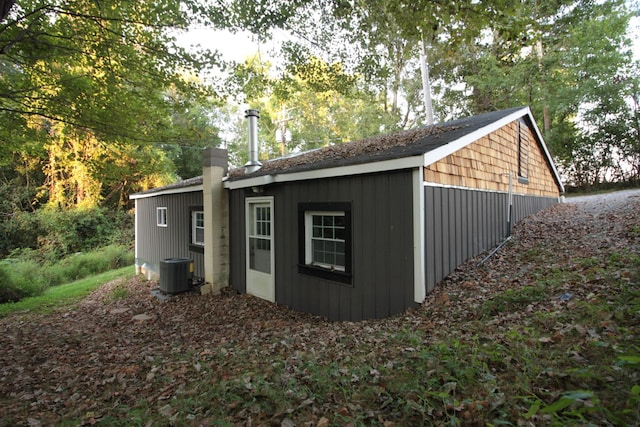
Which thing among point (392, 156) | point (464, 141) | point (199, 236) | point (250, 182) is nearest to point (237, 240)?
point (250, 182)

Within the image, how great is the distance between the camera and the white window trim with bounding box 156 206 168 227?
38.2 ft

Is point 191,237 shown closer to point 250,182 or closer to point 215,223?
point 215,223

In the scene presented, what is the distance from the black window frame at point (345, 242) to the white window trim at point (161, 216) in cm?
738

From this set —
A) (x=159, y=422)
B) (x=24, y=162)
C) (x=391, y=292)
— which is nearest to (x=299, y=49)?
(x=391, y=292)

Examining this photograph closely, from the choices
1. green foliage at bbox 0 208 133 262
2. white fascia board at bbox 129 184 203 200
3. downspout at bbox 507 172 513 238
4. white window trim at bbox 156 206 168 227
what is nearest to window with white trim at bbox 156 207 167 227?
white window trim at bbox 156 206 168 227

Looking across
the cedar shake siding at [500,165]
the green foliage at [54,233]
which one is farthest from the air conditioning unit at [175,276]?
the green foliage at [54,233]

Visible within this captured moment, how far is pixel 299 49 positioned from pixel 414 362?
730 centimetres

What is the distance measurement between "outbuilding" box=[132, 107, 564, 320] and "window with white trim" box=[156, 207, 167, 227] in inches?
124

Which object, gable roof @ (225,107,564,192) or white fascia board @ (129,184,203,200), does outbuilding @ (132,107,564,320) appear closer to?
gable roof @ (225,107,564,192)

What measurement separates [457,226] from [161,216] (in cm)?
1033

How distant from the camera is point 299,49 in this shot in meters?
7.76

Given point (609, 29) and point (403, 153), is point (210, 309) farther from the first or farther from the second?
point (609, 29)

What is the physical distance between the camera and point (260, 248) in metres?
7.52

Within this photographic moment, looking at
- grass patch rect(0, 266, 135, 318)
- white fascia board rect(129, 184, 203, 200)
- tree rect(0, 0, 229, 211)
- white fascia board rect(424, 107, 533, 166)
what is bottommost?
grass patch rect(0, 266, 135, 318)
